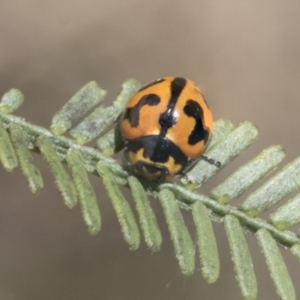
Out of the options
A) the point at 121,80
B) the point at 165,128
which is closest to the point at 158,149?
the point at 165,128

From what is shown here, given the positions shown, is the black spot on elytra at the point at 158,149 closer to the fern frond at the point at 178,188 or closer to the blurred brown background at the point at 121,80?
the fern frond at the point at 178,188

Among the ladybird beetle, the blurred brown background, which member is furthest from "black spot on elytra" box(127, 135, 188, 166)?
the blurred brown background

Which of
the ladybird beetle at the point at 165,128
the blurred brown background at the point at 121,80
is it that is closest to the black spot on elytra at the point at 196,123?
the ladybird beetle at the point at 165,128

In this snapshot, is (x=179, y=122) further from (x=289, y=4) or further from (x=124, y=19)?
(x=289, y=4)

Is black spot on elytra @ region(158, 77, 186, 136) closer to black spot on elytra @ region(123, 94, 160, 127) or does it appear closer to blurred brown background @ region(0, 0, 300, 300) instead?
black spot on elytra @ region(123, 94, 160, 127)

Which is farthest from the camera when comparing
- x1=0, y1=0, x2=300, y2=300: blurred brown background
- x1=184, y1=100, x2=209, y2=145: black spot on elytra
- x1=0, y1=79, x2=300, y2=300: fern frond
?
x1=0, y1=0, x2=300, y2=300: blurred brown background

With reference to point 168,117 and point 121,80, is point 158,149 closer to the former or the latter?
point 168,117
